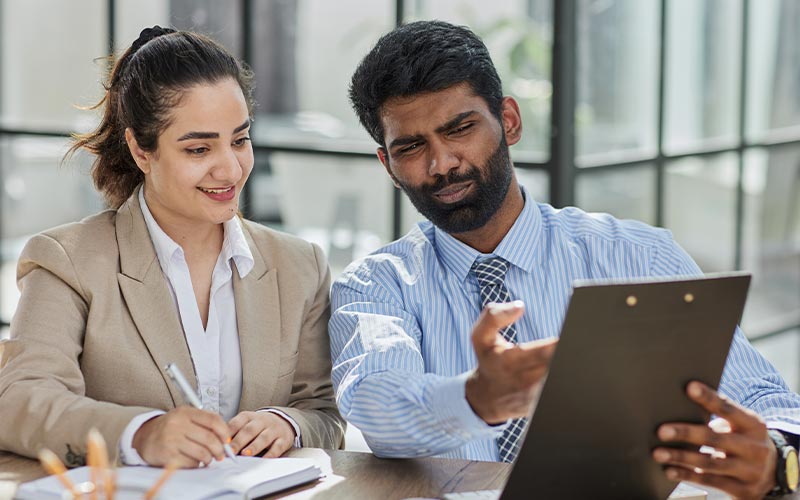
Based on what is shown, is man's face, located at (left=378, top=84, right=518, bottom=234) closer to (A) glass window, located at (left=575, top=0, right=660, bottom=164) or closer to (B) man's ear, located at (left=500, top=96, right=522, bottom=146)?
(B) man's ear, located at (left=500, top=96, right=522, bottom=146)

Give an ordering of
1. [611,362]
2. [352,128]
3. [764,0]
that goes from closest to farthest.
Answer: [611,362]
[352,128]
[764,0]

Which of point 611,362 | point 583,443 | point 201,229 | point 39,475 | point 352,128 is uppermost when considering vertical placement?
point 352,128

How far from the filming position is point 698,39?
451 centimetres

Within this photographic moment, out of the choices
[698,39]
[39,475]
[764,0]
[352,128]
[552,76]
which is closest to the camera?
[39,475]

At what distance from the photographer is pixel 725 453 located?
63.7 inches

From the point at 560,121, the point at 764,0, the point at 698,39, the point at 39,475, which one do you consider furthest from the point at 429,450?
the point at 764,0

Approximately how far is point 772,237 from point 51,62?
320cm

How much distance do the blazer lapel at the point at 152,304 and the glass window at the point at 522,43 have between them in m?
1.78

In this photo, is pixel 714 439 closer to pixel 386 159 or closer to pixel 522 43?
pixel 386 159

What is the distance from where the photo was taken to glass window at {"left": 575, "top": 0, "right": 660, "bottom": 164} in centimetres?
384

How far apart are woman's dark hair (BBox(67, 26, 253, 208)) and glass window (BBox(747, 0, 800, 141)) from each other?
3.18 meters

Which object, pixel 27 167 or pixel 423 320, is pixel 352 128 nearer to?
pixel 27 167

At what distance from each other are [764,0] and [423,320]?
3.38 m

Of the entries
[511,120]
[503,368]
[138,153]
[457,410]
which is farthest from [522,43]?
[503,368]
